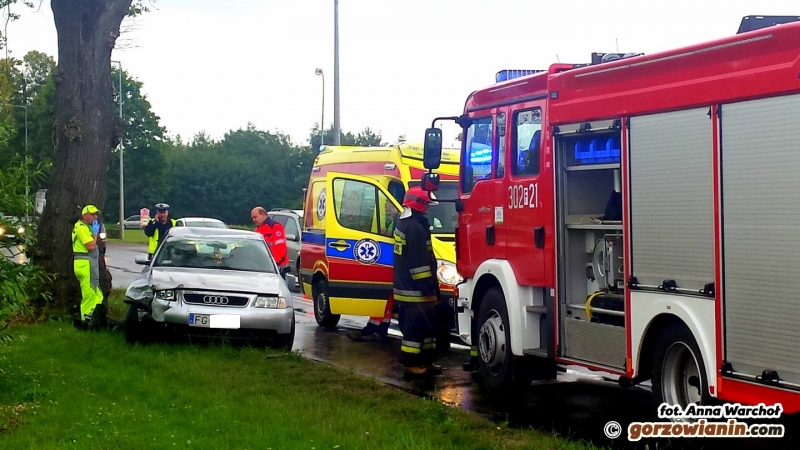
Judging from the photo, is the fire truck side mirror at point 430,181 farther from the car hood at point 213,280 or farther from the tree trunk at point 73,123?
the tree trunk at point 73,123

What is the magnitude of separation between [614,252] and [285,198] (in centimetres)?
7837

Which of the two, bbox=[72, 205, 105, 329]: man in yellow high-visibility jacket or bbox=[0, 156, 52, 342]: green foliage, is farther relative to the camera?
bbox=[72, 205, 105, 329]: man in yellow high-visibility jacket

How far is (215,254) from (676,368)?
22.9 ft

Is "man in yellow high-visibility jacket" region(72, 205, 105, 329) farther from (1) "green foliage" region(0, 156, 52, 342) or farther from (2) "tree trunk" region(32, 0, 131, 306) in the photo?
(1) "green foliage" region(0, 156, 52, 342)

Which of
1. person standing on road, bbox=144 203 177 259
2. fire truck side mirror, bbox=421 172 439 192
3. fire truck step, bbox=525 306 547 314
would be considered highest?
fire truck side mirror, bbox=421 172 439 192

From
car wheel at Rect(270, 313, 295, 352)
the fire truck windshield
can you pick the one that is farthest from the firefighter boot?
the fire truck windshield

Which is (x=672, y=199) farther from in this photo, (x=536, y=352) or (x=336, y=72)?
(x=336, y=72)

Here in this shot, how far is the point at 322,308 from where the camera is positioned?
1452 centimetres

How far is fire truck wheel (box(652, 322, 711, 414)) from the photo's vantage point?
262 inches

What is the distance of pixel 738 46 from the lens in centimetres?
622

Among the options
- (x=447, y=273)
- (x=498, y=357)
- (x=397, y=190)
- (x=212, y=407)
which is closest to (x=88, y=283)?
(x=397, y=190)

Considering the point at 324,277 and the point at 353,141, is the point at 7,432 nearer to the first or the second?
the point at 324,277

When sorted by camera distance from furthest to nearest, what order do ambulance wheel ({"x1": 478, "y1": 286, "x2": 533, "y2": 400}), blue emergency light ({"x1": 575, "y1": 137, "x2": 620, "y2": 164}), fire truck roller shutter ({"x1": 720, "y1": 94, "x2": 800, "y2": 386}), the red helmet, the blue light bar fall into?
the red helmet
the blue light bar
ambulance wheel ({"x1": 478, "y1": 286, "x2": 533, "y2": 400})
blue emergency light ({"x1": 575, "y1": 137, "x2": 620, "y2": 164})
fire truck roller shutter ({"x1": 720, "y1": 94, "x2": 800, "y2": 386})

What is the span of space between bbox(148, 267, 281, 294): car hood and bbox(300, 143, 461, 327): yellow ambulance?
1.29 meters
